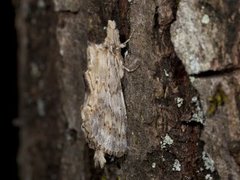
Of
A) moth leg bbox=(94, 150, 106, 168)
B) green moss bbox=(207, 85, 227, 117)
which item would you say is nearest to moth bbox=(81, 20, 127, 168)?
moth leg bbox=(94, 150, 106, 168)

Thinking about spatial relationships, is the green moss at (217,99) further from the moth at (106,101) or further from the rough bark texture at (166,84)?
the moth at (106,101)

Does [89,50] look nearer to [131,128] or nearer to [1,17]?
[131,128]

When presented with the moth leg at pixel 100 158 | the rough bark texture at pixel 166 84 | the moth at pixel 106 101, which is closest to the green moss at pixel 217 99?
the rough bark texture at pixel 166 84

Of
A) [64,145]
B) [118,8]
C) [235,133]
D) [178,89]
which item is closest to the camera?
[235,133]

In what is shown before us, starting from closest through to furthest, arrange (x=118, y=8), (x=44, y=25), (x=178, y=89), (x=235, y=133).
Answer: (x=235, y=133)
(x=178, y=89)
(x=118, y=8)
(x=44, y=25)

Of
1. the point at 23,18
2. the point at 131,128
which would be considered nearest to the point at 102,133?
the point at 131,128

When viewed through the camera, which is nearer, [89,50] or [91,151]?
[89,50]
